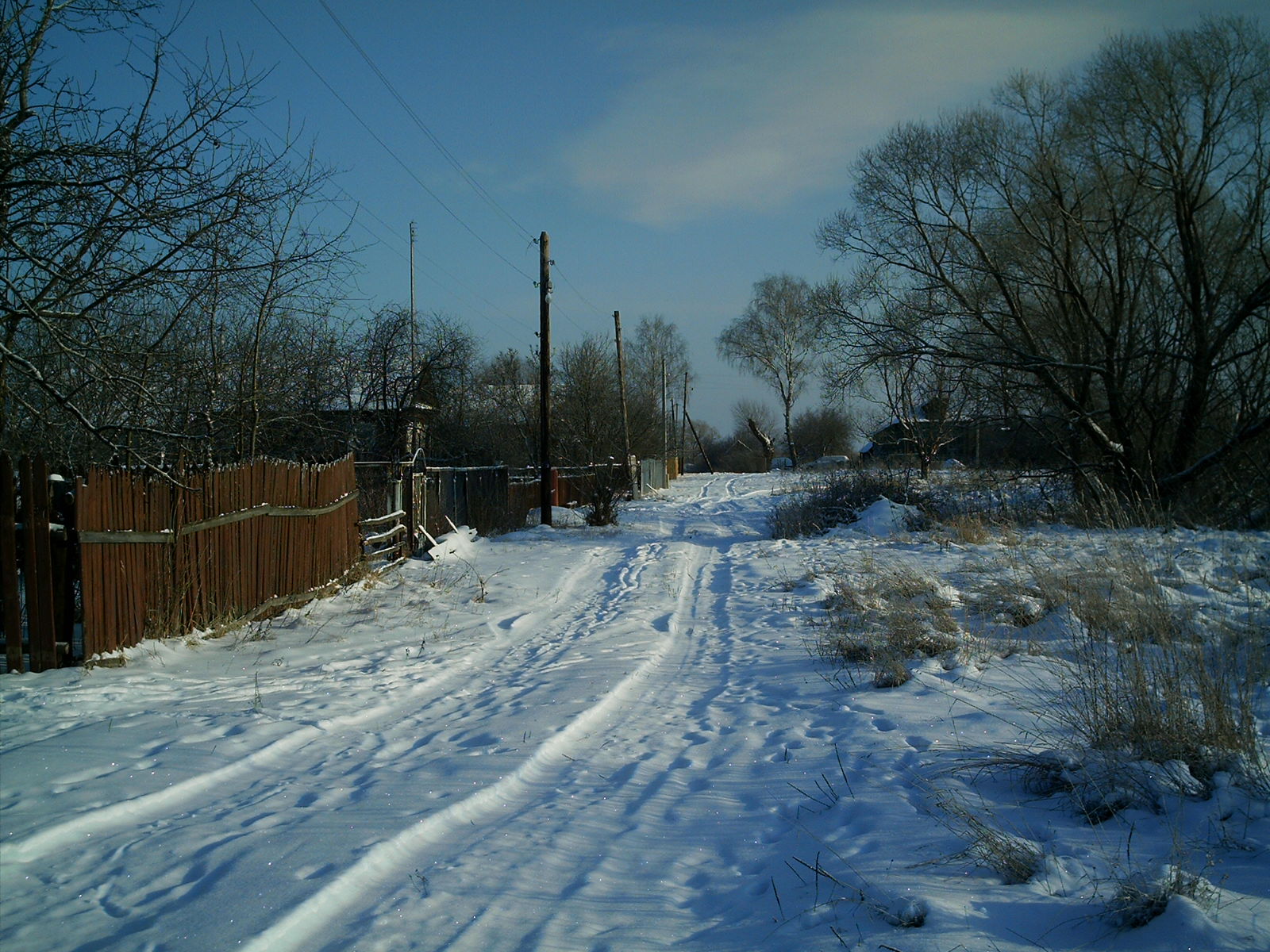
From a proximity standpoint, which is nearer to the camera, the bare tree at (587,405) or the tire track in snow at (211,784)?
the tire track in snow at (211,784)

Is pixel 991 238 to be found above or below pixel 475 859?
above

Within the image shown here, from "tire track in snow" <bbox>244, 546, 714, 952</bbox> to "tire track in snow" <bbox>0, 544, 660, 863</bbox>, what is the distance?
3.88 feet

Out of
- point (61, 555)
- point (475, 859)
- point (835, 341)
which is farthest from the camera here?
point (835, 341)

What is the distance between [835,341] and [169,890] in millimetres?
17956

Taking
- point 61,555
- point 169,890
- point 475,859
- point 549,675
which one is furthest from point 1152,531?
point 61,555

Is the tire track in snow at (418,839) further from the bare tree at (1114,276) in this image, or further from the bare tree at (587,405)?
the bare tree at (587,405)

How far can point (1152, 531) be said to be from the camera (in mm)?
10547

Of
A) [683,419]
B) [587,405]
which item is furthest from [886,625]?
[683,419]

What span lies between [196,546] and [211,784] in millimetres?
4096

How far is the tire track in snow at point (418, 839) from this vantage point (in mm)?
3102

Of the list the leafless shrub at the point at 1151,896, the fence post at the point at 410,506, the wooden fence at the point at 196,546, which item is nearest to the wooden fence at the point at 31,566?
the wooden fence at the point at 196,546

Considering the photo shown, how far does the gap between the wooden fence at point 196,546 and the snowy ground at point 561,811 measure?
0.43m

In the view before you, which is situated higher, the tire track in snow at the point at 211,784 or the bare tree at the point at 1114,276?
the bare tree at the point at 1114,276

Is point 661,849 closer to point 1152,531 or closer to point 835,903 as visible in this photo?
point 835,903
